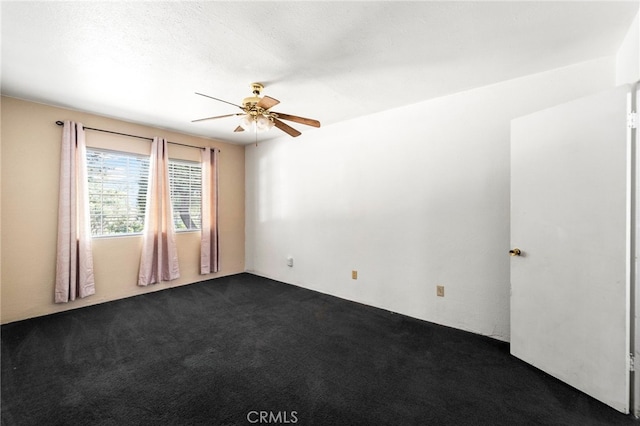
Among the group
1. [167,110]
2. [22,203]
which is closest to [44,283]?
[22,203]

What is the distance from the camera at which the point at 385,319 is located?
301cm

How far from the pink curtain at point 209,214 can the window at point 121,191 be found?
1.13ft

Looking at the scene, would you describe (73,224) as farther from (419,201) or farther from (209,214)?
(419,201)

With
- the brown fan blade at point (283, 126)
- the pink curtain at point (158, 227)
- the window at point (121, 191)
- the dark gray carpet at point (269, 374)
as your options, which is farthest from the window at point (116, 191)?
the brown fan blade at point (283, 126)

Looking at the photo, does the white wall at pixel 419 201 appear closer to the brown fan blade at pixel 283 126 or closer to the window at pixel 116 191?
the brown fan blade at pixel 283 126

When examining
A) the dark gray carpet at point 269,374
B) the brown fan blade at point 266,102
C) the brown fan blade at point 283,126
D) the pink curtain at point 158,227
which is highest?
the brown fan blade at point 266,102

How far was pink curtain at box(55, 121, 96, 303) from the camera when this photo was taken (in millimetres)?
3164

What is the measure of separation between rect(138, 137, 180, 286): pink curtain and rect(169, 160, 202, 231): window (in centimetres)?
21

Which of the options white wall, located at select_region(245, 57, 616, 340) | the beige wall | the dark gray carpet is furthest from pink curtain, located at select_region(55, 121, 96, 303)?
white wall, located at select_region(245, 57, 616, 340)

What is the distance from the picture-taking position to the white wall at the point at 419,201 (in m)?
2.51

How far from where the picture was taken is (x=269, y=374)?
6.61 feet

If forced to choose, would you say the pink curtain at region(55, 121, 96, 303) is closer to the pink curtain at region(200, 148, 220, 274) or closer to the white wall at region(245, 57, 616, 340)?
the pink curtain at region(200, 148, 220, 274)

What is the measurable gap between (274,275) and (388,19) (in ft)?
13.0

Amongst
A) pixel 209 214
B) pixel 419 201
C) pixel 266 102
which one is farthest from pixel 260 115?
pixel 209 214
